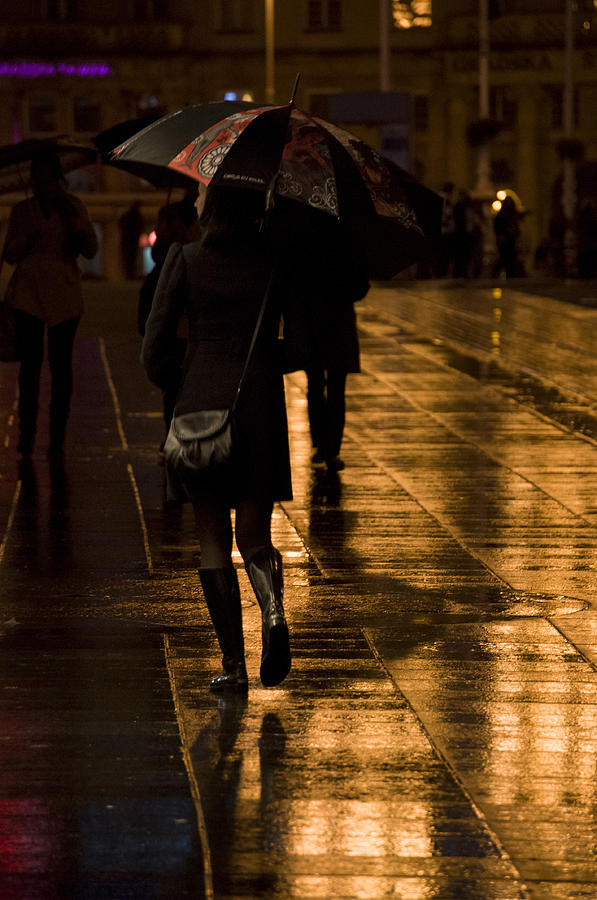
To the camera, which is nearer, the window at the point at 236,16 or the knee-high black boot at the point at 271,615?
the knee-high black boot at the point at 271,615

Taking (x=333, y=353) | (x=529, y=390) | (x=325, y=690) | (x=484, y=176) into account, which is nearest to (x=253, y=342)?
(x=325, y=690)

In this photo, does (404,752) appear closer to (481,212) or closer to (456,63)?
(481,212)

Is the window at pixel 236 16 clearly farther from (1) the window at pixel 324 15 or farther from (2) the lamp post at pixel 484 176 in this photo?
(2) the lamp post at pixel 484 176

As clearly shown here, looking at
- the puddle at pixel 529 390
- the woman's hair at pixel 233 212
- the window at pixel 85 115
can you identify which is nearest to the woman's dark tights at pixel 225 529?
the woman's hair at pixel 233 212

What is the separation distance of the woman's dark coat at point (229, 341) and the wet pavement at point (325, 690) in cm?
72

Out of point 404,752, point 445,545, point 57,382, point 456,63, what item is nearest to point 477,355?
point 57,382

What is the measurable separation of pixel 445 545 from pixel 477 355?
35.3 ft

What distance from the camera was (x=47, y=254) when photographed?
12.3 m

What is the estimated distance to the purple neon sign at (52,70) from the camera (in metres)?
65.4

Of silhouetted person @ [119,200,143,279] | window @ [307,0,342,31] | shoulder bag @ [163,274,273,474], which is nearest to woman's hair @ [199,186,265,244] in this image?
shoulder bag @ [163,274,273,474]

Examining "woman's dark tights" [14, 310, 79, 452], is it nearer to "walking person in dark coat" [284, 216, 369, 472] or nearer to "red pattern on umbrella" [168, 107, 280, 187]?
"walking person in dark coat" [284, 216, 369, 472]

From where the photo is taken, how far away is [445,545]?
30.7ft

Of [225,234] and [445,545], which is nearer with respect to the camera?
[225,234]

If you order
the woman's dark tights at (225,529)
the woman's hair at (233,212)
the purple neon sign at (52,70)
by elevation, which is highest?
the purple neon sign at (52,70)
